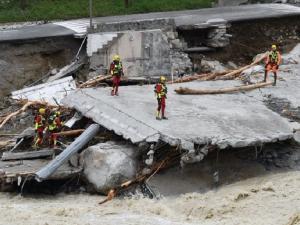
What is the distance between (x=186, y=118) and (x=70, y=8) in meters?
15.7

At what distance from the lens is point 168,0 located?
31.8 meters

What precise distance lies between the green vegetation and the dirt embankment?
627 cm

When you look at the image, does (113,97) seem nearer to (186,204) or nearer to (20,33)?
(186,204)

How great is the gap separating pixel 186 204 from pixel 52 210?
293 cm

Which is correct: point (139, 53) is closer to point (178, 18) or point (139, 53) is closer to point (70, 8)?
point (178, 18)

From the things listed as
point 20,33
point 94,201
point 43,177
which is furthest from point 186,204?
point 20,33

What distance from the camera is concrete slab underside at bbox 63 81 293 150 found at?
14.9m

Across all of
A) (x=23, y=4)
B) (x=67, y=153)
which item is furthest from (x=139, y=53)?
(x=23, y=4)

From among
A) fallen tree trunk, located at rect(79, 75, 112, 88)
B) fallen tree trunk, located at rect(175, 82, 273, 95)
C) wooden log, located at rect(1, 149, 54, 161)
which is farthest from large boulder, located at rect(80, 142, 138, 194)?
fallen tree trunk, located at rect(79, 75, 112, 88)

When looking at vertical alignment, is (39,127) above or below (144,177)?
above

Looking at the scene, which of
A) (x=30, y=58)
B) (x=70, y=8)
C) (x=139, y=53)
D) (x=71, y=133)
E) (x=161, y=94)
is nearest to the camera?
(x=161, y=94)

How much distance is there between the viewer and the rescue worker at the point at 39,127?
1583 cm

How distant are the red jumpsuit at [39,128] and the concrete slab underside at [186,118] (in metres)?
1.18

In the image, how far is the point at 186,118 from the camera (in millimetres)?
16094
